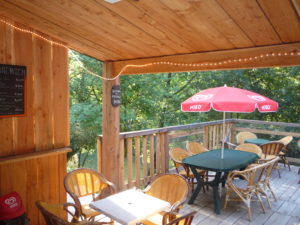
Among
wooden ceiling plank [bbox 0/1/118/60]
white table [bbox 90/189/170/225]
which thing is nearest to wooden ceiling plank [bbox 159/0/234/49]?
wooden ceiling plank [bbox 0/1/118/60]

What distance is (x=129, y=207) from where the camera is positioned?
2348 mm

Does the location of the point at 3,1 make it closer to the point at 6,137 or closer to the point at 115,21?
the point at 115,21

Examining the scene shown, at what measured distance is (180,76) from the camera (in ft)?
39.1

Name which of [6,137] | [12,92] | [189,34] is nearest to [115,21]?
[189,34]

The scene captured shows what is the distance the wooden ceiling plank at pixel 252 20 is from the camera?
6.34ft

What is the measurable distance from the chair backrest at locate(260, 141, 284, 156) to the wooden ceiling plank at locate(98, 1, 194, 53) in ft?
10.6

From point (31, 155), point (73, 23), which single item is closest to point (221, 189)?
point (31, 155)

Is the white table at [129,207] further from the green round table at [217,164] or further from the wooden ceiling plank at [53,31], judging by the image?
the wooden ceiling plank at [53,31]

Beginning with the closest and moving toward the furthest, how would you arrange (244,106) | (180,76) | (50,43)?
(50,43) < (244,106) < (180,76)

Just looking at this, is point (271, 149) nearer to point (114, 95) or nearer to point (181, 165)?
point (181, 165)

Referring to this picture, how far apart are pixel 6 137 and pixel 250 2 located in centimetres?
276

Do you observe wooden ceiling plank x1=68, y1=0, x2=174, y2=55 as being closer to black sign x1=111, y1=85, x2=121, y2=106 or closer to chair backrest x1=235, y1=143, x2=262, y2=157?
black sign x1=111, y1=85, x2=121, y2=106

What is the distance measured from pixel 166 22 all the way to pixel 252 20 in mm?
743

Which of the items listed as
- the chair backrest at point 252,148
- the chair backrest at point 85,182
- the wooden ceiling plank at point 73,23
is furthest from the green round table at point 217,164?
the wooden ceiling plank at point 73,23
